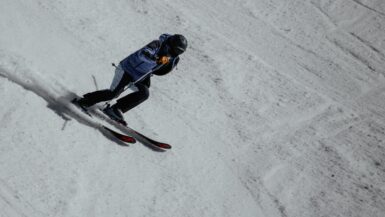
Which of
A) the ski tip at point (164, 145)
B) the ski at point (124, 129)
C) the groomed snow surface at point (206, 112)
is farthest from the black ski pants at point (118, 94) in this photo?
the ski tip at point (164, 145)

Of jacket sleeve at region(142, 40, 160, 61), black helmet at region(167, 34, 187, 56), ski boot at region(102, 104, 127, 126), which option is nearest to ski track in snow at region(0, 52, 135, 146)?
ski boot at region(102, 104, 127, 126)

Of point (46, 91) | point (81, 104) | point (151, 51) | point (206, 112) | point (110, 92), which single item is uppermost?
point (151, 51)

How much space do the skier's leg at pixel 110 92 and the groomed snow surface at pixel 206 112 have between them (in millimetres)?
339

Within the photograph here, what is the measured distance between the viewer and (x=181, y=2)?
13461 millimetres

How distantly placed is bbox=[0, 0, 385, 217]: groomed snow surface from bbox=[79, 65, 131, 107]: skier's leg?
1.11 feet

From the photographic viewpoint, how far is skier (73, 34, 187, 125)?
27.6ft

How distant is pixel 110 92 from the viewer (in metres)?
8.83

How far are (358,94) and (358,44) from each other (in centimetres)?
208

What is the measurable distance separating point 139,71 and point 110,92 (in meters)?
0.69

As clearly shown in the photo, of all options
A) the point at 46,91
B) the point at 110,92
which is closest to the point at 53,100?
the point at 46,91

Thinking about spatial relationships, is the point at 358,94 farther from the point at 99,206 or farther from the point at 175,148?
the point at 99,206

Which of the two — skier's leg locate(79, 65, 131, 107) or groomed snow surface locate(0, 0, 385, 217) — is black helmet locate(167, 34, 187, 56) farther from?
groomed snow surface locate(0, 0, 385, 217)

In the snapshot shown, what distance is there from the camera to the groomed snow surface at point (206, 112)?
792cm

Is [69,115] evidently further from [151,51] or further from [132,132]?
[151,51]
